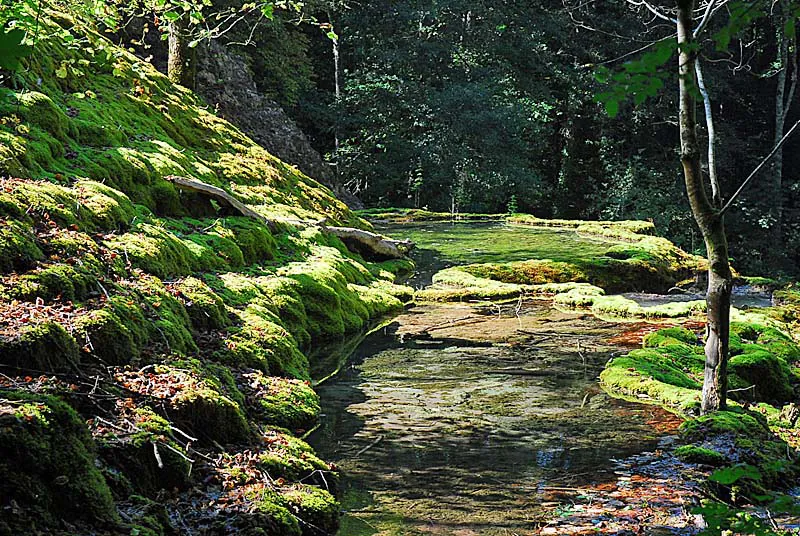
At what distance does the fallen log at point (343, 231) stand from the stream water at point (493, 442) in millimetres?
2520

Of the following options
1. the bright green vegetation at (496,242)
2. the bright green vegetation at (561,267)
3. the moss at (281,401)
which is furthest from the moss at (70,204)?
the bright green vegetation at (496,242)

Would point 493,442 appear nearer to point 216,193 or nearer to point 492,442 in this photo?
point 492,442

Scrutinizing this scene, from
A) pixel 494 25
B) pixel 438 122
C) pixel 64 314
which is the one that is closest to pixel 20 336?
pixel 64 314

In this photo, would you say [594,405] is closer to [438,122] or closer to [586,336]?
[586,336]

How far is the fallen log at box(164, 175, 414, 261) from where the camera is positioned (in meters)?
9.01

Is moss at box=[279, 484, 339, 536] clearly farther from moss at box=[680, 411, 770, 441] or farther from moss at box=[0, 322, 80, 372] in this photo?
moss at box=[680, 411, 770, 441]

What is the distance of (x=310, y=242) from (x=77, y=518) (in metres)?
8.16

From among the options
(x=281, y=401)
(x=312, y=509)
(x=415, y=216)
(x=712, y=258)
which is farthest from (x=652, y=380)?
(x=415, y=216)

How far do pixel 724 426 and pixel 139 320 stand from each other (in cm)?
422

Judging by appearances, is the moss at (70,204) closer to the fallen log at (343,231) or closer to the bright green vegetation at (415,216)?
the fallen log at (343,231)

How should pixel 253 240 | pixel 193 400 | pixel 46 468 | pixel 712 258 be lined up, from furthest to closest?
pixel 253 240 < pixel 712 258 < pixel 193 400 < pixel 46 468

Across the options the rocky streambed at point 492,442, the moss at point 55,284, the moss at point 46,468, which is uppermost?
the moss at point 55,284

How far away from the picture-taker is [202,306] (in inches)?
250

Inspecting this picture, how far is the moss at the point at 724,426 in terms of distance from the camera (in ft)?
17.5
